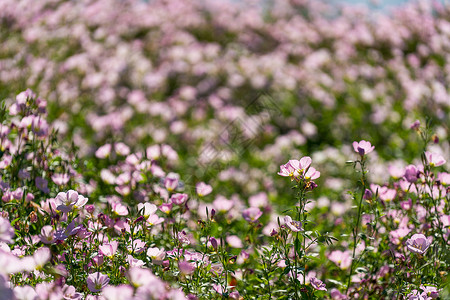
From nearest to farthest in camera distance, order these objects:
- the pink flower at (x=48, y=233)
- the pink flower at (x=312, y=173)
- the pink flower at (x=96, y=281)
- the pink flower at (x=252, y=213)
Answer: the pink flower at (x=96, y=281) → the pink flower at (x=48, y=233) → the pink flower at (x=312, y=173) → the pink flower at (x=252, y=213)

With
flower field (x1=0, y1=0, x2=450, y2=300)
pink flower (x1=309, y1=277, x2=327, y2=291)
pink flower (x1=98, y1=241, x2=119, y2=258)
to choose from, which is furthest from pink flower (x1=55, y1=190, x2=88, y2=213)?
pink flower (x1=309, y1=277, x2=327, y2=291)

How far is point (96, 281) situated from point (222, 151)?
2.78 meters

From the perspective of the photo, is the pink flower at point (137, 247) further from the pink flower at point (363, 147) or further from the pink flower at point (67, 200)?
the pink flower at point (363, 147)

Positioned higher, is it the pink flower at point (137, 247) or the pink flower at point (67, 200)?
the pink flower at point (67, 200)

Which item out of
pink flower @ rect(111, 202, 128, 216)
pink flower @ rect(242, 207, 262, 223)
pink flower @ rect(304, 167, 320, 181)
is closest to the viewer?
pink flower @ rect(304, 167, 320, 181)

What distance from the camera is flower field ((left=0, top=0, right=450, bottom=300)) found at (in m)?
1.70

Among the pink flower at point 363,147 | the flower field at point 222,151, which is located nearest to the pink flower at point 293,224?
the flower field at point 222,151

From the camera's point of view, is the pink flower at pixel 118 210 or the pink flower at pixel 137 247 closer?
the pink flower at pixel 137 247

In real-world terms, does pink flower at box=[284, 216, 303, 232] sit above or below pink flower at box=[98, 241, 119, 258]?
below

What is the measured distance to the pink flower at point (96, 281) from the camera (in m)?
1.50

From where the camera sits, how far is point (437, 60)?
6.88 metres

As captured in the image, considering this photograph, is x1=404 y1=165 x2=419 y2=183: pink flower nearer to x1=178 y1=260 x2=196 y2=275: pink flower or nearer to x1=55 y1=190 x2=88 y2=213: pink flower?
x1=178 y1=260 x2=196 y2=275: pink flower

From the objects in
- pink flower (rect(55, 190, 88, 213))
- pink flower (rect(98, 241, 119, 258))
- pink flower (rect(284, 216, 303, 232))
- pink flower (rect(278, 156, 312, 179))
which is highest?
pink flower (rect(55, 190, 88, 213))

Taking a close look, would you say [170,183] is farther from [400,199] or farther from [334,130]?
[334,130]
